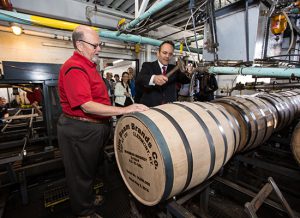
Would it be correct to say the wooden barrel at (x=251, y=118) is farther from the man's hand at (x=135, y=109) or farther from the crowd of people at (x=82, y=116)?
the man's hand at (x=135, y=109)

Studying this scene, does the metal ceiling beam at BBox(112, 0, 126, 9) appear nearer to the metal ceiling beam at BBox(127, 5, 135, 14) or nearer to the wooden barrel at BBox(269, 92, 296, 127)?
the metal ceiling beam at BBox(127, 5, 135, 14)

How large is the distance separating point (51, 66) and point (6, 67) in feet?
2.39

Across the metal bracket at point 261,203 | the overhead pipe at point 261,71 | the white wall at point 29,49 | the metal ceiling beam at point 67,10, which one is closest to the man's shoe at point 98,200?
the metal bracket at point 261,203

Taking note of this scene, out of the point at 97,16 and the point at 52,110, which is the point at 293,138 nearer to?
the point at 52,110

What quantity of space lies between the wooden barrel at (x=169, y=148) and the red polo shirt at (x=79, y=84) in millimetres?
440

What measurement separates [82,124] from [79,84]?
1.32ft

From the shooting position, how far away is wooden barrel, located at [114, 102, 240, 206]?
103cm

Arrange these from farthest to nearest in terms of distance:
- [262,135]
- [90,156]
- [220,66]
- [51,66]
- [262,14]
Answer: [51,66] → [262,14] → [220,66] → [262,135] → [90,156]

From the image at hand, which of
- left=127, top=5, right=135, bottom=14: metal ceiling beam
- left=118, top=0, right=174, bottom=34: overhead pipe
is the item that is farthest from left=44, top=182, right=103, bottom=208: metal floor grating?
left=127, top=5, right=135, bottom=14: metal ceiling beam

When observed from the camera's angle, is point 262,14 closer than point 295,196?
No

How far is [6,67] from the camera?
2.82 meters

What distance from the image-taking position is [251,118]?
5.77ft

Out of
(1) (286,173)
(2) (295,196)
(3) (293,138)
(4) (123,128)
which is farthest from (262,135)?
(4) (123,128)

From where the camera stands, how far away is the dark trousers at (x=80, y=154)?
159 centimetres
